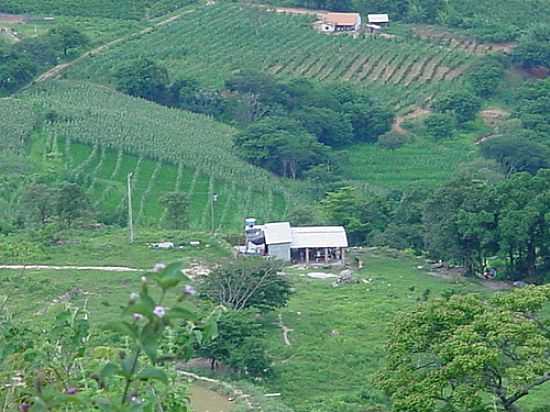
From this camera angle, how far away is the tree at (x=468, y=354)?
1146 cm

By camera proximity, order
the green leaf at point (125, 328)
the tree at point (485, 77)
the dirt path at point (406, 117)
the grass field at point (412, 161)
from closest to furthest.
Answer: the green leaf at point (125, 328)
the grass field at point (412, 161)
the dirt path at point (406, 117)
the tree at point (485, 77)

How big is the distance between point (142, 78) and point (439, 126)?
8569 mm

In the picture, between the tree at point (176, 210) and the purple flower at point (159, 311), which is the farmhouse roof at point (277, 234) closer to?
the tree at point (176, 210)

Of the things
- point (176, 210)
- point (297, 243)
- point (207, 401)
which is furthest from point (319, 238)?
point (207, 401)

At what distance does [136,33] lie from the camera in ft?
143

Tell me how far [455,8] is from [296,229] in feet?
80.7

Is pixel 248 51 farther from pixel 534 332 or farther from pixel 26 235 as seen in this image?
pixel 534 332

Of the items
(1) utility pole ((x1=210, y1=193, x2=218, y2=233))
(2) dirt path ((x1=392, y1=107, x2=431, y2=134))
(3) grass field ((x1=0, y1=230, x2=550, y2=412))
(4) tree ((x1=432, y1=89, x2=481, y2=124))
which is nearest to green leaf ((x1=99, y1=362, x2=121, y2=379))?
(3) grass field ((x1=0, y1=230, x2=550, y2=412))

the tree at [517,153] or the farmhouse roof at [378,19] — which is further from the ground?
the farmhouse roof at [378,19]

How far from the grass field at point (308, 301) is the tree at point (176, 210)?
86.0 inches

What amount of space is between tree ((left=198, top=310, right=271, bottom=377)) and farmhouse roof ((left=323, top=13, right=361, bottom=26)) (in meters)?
28.7

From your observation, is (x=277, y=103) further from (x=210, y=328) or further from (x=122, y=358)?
(x=122, y=358)

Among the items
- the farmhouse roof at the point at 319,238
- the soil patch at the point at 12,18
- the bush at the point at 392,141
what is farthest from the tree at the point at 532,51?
the farmhouse roof at the point at 319,238

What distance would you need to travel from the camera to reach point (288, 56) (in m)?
41.9
